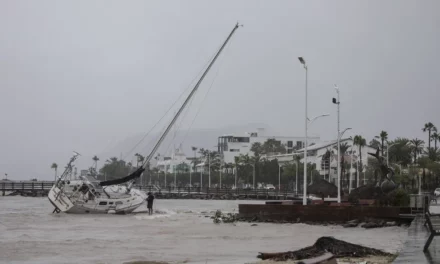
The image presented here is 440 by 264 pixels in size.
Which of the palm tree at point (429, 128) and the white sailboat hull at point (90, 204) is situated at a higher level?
the palm tree at point (429, 128)

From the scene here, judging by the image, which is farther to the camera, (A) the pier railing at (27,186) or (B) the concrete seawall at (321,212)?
(A) the pier railing at (27,186)

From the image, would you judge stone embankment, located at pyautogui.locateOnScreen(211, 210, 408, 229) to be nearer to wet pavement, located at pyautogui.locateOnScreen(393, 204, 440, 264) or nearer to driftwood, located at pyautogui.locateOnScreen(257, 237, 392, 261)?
wet pavement, located at pyautogui.locateOnScreen(393, 204, 440, 264)

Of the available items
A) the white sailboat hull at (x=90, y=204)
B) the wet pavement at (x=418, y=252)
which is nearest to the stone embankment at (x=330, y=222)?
the white sailboat hull at (x=90, y=204)

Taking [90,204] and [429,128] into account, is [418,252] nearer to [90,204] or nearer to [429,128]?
[90,204]

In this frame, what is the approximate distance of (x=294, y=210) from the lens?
154 ft

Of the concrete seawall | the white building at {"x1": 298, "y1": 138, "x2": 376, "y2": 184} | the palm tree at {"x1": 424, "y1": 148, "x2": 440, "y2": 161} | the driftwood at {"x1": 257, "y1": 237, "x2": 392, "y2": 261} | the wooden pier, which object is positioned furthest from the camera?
the white building at {"x1": 298, "y1": 138, "x2": 376, "y2": 184}

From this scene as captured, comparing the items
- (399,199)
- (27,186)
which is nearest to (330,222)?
(399,199)

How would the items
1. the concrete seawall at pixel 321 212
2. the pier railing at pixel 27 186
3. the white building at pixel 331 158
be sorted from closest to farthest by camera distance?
the concrete seawall at pixel 321 212 → the white building at pixel 331 158 → the pier railing at pixel 27 186

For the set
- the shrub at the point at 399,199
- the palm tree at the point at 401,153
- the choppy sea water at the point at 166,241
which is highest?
the palm tree at the point at 401,153

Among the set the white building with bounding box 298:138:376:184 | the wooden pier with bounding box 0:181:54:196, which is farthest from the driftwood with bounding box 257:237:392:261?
the wooden pier with bounding box 0:181:54:196

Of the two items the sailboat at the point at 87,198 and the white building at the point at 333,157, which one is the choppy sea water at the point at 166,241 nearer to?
the sailboat at the point at 87,198

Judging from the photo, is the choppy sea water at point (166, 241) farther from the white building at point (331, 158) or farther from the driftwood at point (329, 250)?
the white building at point (331, 158)

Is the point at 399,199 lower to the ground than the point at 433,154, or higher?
lower

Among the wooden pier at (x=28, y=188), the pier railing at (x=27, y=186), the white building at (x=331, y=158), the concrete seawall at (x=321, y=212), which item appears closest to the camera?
the concrete seawall at (x=321, y=212)
